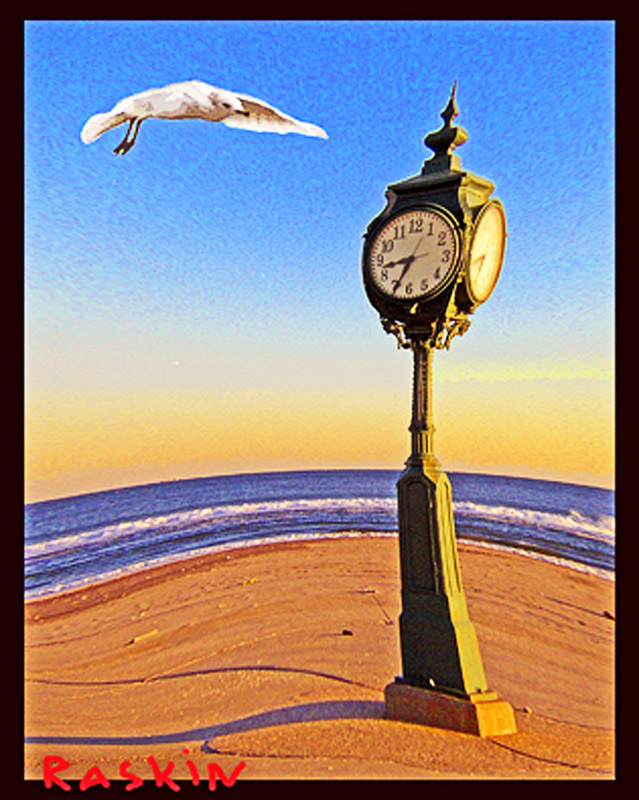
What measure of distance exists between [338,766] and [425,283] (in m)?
2.87

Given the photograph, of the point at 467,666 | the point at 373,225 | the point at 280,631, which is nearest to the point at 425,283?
the point at 373,225

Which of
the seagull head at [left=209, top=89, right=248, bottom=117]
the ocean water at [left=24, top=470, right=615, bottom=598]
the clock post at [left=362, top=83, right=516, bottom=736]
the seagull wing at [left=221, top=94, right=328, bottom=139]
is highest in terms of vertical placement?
the seagull head at [left=209, top=89, right=248, bottom=117]

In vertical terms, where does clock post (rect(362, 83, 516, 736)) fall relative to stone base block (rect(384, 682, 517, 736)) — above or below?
above

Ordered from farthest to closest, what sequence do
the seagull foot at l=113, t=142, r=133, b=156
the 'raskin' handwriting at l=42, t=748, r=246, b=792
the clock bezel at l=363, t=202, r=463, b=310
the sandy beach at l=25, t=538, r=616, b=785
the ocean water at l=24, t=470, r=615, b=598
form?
the ocean water at l=24, t=470, r=615, b=598, the seagull foot at l=113, t=142, r=133, b=156, the clock bezel at l=363, t=202, r=463, b=310, the sandy beach at l=25, t=538, r=616, b=785, the 'raskin' handwriting at l=42, t=748, r=246, b=792

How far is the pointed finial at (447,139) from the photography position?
3.96m

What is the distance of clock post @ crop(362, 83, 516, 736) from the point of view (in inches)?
149

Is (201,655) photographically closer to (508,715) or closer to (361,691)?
(361,691)

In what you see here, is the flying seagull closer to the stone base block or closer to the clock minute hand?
the clock minute hand

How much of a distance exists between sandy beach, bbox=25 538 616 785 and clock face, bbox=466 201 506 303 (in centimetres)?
271

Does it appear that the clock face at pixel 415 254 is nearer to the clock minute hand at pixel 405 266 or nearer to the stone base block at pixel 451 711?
the clock minute hand at pixel 405 266

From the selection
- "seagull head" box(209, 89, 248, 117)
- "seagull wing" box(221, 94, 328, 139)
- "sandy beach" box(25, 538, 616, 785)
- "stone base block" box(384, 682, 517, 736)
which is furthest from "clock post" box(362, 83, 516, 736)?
"seagull head" box(209, 89, 248, 117)

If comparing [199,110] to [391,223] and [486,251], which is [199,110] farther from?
[486,251]

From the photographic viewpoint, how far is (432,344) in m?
4.02

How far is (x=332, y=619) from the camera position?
6.16 m
